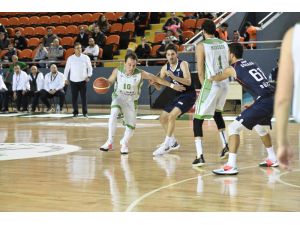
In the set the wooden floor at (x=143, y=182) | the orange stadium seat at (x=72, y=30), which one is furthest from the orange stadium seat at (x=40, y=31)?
the wooden floor at (x=143, y=182)

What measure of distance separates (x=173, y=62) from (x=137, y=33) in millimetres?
13040

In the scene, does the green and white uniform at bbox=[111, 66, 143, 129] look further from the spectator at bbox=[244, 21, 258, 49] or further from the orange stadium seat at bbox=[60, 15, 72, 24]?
the orange stadium seat at bbox=[60, 15, 72, 24]

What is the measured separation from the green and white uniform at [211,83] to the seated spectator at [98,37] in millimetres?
12698

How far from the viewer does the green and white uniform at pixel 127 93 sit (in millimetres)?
8352

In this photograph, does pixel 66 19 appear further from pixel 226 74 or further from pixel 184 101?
pixel 226 74

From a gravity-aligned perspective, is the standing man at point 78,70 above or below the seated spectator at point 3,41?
below

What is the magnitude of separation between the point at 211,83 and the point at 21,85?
40.0 ft

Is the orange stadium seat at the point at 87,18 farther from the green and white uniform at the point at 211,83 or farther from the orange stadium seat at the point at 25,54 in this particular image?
the green and white uniform at the point at 211,83

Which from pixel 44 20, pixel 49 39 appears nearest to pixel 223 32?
pixel 49 39

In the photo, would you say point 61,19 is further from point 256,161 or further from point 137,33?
point 256,161

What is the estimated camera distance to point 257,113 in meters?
6.46

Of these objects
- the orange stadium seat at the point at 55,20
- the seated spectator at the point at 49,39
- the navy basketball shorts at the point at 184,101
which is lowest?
the navy basketball shorts at the point at 184,101

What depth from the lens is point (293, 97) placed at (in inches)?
103

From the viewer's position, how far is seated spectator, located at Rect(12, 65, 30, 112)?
60.4 ft
